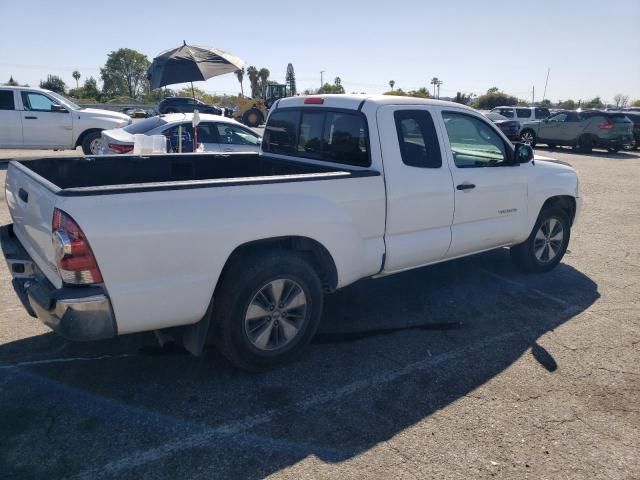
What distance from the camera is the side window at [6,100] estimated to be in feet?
42.2

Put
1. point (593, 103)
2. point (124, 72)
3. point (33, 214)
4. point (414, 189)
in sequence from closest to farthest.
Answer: point (33, 214), point (414, 189), point (593, 103), point (124, 72)

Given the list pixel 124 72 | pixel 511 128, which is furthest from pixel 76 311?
pixel 124 72

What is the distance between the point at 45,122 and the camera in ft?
43.3

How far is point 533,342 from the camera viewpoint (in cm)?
421

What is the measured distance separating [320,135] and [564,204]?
322 centimetres

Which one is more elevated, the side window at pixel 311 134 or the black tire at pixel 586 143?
the side window at pixel 311 134

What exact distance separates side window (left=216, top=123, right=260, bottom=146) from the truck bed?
4.36m

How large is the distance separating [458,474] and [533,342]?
1.89 metres

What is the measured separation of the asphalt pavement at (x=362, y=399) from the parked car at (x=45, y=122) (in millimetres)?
9580

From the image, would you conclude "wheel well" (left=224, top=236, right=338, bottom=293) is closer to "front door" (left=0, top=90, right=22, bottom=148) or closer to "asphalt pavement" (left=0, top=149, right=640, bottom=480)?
"asphalt pavement" (left=0, top=149, right=640, bottom=480)

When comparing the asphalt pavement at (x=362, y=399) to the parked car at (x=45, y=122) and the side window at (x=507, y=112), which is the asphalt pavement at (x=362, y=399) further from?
the side window at (x=507, y=112)

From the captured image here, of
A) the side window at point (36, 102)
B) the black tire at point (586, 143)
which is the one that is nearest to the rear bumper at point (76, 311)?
the side window at point (36, 102)

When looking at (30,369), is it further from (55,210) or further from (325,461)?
(325,461)

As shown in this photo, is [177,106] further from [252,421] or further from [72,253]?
[252,421]
